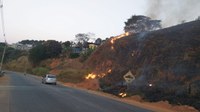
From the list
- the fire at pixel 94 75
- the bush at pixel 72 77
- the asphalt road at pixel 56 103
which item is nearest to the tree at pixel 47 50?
the bush at pixel 72 77

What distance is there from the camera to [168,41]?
171 ft

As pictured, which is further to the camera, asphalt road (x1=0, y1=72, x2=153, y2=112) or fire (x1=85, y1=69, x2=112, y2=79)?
fire (x1=85, y1=69, x2=112, y2=79)

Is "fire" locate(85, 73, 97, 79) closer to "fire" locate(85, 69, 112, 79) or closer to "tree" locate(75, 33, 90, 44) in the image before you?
"fire" locate(85, 69, 112, 79)

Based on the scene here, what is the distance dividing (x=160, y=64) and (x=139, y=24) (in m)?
65.4

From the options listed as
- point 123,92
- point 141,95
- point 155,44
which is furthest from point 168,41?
point 141,95

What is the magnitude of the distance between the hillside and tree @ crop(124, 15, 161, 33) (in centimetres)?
3738

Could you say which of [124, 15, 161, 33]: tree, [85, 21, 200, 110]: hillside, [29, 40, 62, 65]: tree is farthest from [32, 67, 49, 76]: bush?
[85, 21, 200, 110]: hillside

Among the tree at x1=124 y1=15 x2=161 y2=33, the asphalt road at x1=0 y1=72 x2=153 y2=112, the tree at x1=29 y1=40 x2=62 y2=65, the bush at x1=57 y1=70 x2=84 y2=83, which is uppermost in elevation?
the tree at x1=124 y1=15 x2=161 y2=33

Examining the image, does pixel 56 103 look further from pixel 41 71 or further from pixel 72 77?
pixel 41 71

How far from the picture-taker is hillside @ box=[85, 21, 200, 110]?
37.5 m

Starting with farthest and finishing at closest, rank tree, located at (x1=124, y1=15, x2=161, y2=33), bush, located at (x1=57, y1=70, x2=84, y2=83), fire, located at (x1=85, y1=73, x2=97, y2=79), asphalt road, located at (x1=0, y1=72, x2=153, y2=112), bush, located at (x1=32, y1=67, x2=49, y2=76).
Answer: tree, located at (x1=124, y1=15, x2=161, y2=33) → bush, located at (x1=32, y1=67, x2=49, y2=76) → bush, located at (x1=57, y1=70, x2=84, y2=83) → fire, located at (x1=85, y1=73, x2=97, y2=79) → asphalt road, located at (x1=0, y1=72, x2=153, y2=112)

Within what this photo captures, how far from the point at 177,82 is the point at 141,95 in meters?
3.86

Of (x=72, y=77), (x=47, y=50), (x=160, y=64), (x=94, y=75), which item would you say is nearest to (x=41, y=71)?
(x=47, y=50)

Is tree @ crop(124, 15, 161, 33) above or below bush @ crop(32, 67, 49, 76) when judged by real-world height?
above
